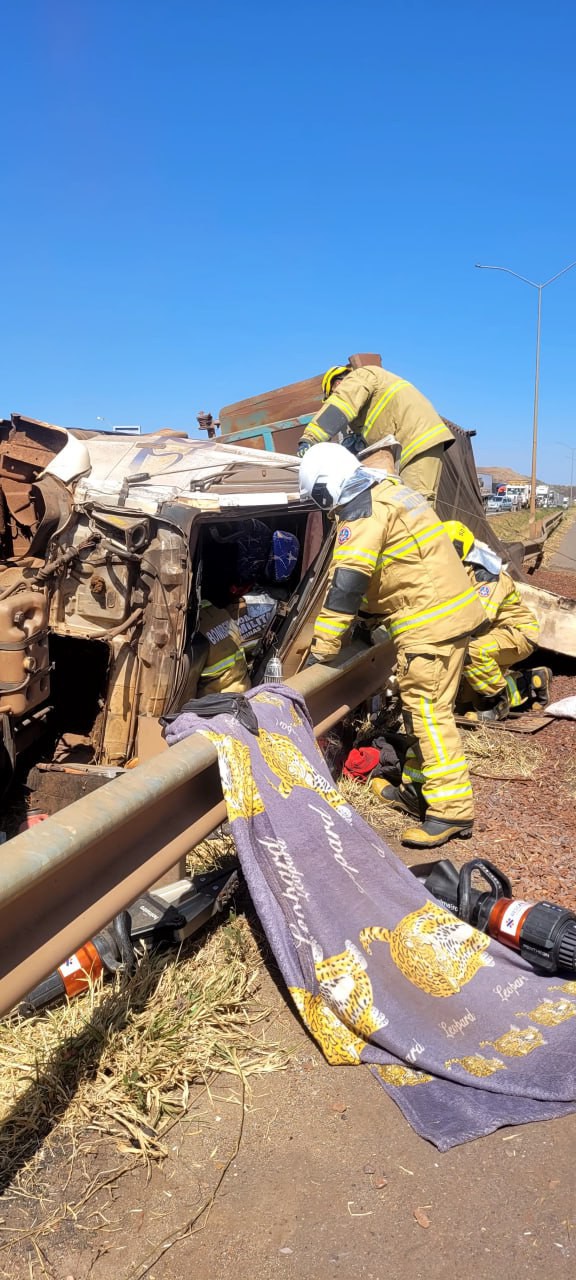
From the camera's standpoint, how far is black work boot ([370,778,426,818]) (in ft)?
14.0

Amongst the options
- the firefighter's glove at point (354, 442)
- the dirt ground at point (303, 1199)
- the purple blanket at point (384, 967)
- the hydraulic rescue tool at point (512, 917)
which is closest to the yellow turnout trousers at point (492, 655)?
the firefighter's glove at point (354, 442)

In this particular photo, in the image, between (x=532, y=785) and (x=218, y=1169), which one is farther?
(x=532, y=785)

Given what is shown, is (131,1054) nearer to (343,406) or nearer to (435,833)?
(435,833)

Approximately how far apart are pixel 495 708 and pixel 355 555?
2.40m

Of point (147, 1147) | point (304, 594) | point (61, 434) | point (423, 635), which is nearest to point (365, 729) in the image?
point (304, 594)

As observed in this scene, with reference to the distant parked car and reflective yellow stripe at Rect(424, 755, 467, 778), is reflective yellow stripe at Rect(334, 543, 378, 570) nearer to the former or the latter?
reflective yellow stripe at Rect(424, 755, 467, 778)

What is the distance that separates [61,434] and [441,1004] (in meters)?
3.92

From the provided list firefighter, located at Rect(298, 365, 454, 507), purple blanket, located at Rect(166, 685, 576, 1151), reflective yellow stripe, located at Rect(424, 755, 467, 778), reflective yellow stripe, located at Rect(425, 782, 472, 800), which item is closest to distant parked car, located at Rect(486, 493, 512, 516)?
firefighter, located at Rect(298, 365, 454, 507)

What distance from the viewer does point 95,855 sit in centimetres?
204

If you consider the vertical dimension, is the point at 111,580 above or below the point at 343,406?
below

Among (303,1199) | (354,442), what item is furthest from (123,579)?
(303,1199)

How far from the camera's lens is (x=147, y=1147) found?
1.94 metres

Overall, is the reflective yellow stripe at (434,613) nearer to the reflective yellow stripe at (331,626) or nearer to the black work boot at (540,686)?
the reflective yellow stripe at (331,626)

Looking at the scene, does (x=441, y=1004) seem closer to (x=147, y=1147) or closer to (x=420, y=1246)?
(x=420, y=1246)
